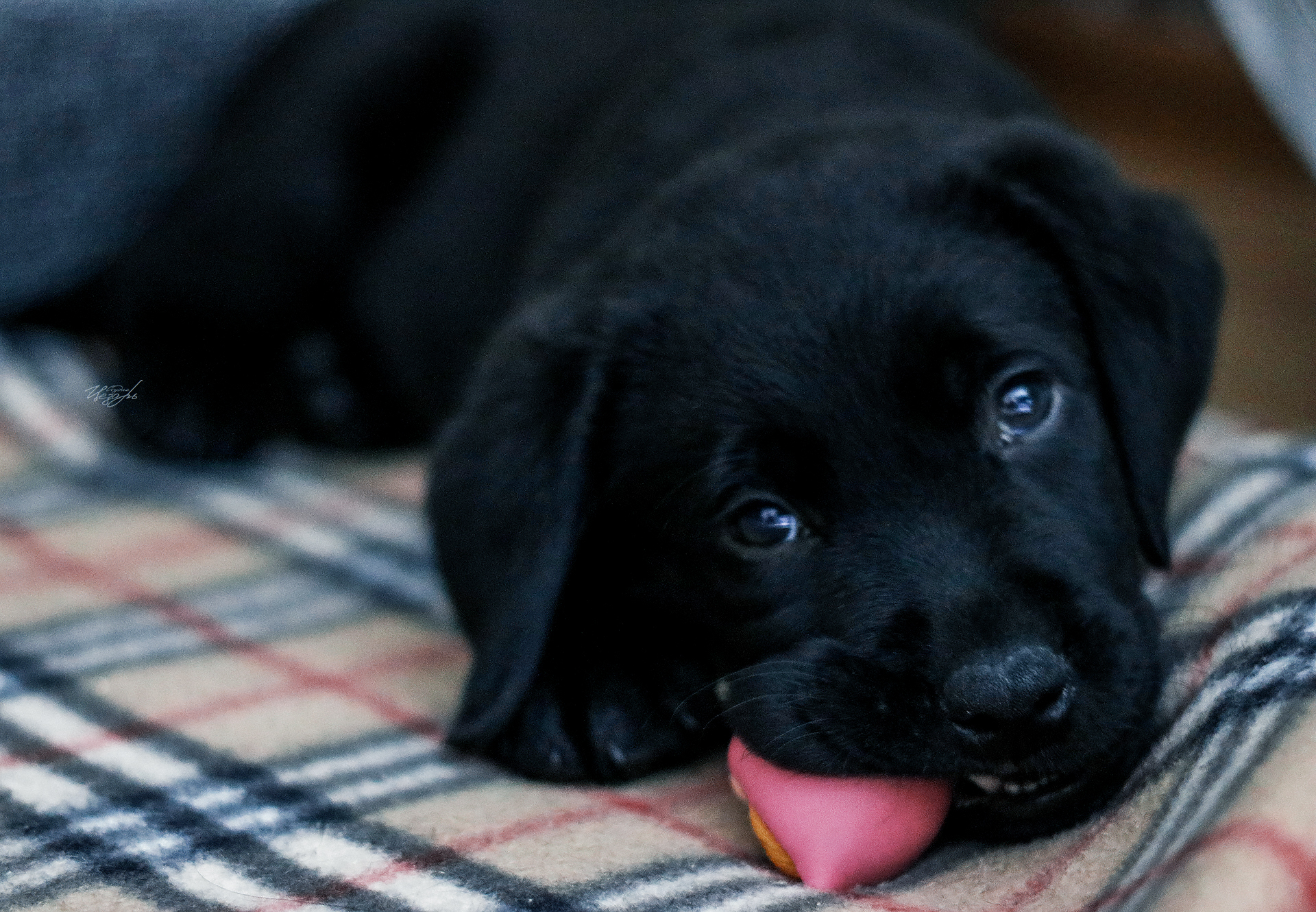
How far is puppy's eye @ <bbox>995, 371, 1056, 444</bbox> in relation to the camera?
5.67 ft

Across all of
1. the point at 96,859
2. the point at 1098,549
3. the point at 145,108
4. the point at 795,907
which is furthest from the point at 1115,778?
the point at 145,108

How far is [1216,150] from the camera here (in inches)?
183

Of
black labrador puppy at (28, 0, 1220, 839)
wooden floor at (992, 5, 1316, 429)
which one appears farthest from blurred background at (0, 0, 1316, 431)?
black labrador puppy at (28, 0, 1220, 839)

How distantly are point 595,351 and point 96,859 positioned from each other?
0.82 metres

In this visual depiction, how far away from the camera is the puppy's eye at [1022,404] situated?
1.73 metres

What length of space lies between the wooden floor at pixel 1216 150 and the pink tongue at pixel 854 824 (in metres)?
2.23

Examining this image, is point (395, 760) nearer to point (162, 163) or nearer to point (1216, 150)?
point (162, 163)

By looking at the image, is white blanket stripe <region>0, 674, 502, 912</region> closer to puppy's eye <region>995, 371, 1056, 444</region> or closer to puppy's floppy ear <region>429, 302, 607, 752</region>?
puppy's floppy ear <region>429, 302, 607, 752</region>

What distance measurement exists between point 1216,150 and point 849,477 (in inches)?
137

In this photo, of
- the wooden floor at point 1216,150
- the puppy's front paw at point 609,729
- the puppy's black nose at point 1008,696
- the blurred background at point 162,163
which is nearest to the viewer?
the puppy's black nose at point 1008,696
